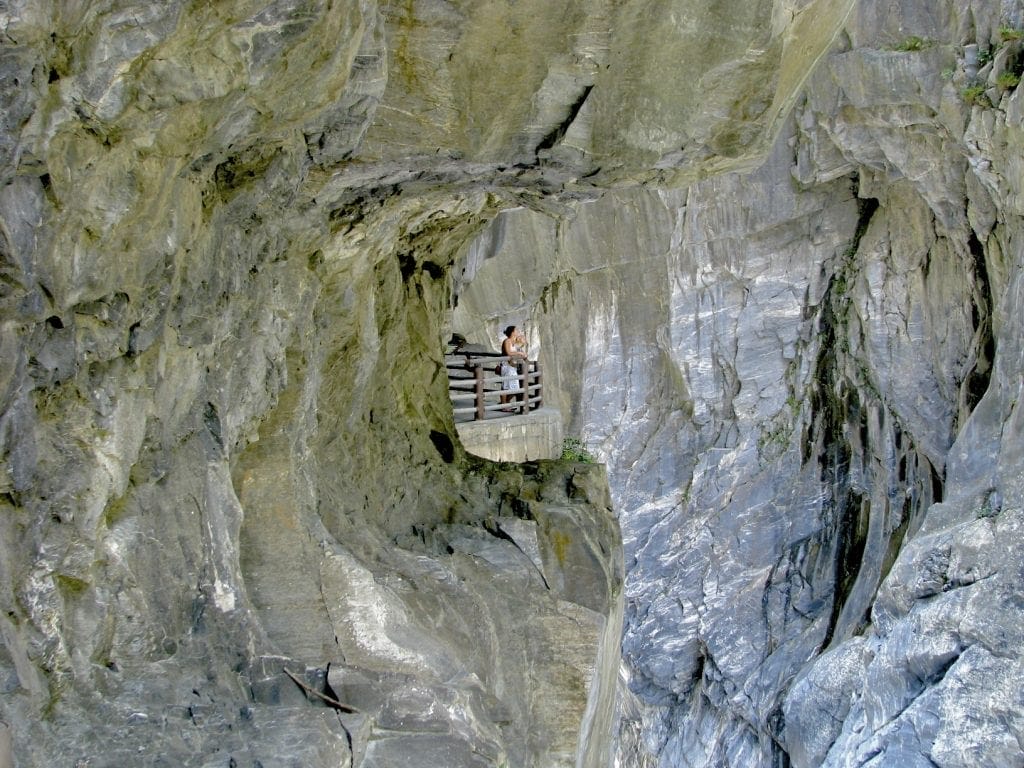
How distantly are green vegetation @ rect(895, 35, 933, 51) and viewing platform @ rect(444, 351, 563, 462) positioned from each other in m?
7.58

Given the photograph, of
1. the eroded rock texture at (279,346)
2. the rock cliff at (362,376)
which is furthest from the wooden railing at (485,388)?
the eroded rock texture at (279,346)

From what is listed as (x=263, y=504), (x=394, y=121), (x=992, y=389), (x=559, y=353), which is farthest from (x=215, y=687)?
(x=559, y=353)

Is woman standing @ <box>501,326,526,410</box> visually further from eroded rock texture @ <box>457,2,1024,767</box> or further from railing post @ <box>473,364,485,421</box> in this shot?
eroded rock texture @ <box>457,2,1024,767</box>

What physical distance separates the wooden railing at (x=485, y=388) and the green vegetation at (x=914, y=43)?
299 inches

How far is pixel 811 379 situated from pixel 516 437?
10267mm

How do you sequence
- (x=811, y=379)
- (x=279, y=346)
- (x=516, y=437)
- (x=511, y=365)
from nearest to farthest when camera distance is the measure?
(x=279, y=346) → (x=516, y=437) → (x=511, y=365) → (x=811, y=379)

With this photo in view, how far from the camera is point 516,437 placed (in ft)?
34.6

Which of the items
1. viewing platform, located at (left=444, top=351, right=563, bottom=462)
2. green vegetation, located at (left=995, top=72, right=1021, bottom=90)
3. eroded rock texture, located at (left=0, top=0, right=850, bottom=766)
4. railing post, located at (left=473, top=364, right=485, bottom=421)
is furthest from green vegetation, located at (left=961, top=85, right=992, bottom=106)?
eroded rock texture, located at (left=0, top=0, right=850, bottom=766)

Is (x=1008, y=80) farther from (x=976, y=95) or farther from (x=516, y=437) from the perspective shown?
(x=516, y=437)

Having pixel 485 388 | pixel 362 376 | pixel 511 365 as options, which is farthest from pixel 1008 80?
pixel 362 376

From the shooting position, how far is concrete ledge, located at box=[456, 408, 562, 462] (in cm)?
996

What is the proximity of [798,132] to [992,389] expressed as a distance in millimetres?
5763

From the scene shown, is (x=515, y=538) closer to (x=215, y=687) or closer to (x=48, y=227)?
(x=215, y=687)

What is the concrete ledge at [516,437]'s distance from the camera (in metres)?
9.96
